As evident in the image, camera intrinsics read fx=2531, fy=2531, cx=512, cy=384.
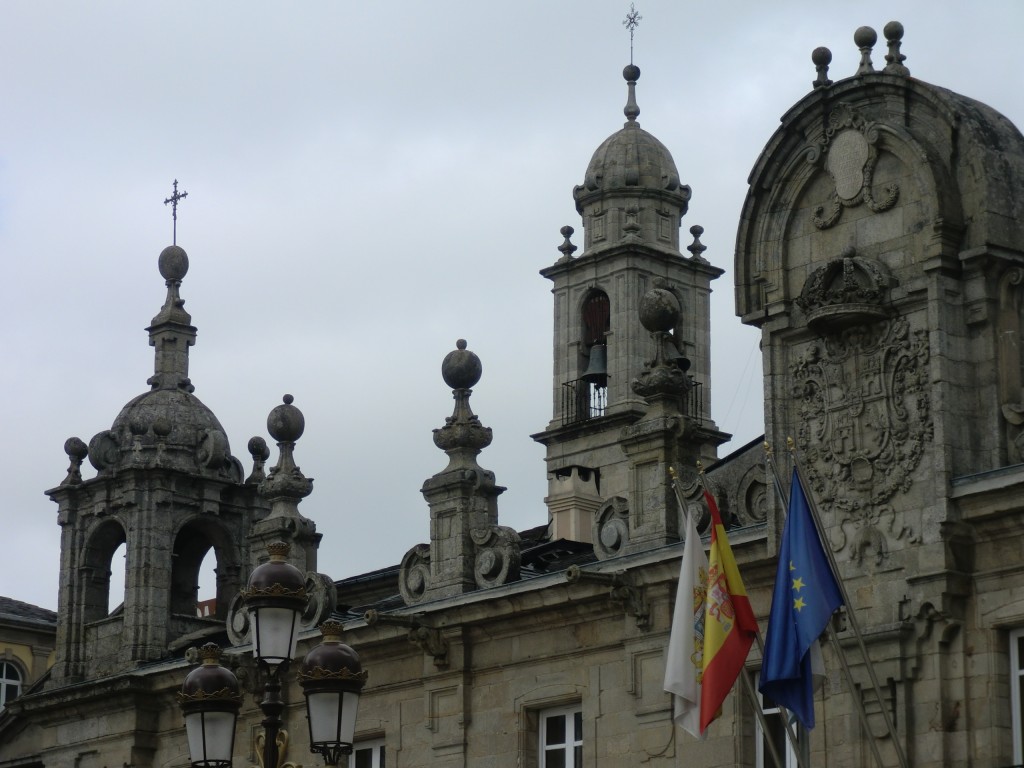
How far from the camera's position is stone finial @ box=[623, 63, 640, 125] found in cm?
5222

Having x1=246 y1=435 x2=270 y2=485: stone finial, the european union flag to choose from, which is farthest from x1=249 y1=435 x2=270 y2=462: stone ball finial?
the european union flag

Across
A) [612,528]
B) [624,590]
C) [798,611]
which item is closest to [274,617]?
[798,611]

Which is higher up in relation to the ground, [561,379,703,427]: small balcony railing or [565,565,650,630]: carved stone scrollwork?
[561,379,703,427]: small balcony railing

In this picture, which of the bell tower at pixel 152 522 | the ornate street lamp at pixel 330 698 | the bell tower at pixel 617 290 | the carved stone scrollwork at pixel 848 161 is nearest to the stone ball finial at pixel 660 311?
the carved stone scrollwork at pixel 848 161

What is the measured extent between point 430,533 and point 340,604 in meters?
5.82

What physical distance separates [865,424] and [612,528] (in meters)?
4.43

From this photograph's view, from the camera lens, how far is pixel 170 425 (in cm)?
3891

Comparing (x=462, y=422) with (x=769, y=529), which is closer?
(x=769, y=529)

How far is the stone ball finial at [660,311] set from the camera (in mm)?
30281

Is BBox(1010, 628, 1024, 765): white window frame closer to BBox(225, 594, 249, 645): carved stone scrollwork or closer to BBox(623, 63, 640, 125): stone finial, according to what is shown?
BBox(225, 594, 249, 645): carved stone scrollwork

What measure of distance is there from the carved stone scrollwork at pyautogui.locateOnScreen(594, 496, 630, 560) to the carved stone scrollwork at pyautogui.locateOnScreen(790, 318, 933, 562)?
327 centimetres

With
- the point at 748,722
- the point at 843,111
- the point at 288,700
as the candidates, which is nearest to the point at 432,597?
the point at 288,700

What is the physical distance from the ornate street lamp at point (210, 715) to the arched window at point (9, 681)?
3163 cm

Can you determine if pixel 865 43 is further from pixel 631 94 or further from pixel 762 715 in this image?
pixel 631 94
